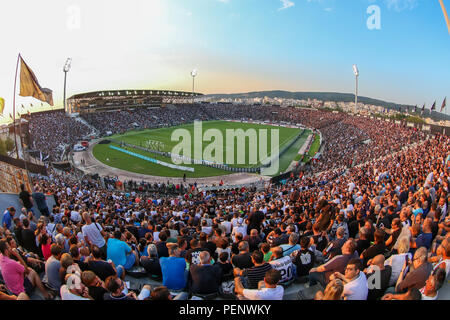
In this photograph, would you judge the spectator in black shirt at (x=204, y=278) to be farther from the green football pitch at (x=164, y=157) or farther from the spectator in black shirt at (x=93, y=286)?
the green football pitch at (x=164, y=157)

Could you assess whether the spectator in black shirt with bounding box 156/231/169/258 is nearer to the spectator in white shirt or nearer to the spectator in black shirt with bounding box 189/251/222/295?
the spectator in black shirt with bounding box 189/251/222/295

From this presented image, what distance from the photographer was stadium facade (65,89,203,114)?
219ft

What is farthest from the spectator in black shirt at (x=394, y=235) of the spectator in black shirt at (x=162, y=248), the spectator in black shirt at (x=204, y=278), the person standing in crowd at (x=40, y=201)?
the person standing in crowd at (x=40, y=201)

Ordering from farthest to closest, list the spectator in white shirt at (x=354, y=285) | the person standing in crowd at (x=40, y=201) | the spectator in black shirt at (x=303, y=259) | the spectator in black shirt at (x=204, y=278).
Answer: the person standing in crowd at (x=40, y=201) < the spectator in black shirt at (x=303, y=259) < the spectator in black shirt at (x=204, y=278) < the spectator in white shirt at (x=354, y=285)

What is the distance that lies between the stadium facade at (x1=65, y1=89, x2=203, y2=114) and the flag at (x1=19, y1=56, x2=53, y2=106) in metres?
56.1

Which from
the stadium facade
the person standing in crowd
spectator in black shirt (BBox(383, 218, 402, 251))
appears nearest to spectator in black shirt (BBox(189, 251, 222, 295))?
spectator in black shirt (BBox(383, 218, 402, 251))

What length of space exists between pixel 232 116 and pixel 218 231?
8629 centimetres

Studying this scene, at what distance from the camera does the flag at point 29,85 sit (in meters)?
13.6

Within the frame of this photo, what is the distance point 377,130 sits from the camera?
48.0 metres

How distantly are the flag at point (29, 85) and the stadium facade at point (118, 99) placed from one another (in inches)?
2209

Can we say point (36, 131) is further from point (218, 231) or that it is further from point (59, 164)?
point (218, 231)

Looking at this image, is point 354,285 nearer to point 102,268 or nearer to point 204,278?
point 204,278

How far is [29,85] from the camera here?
14.0m
